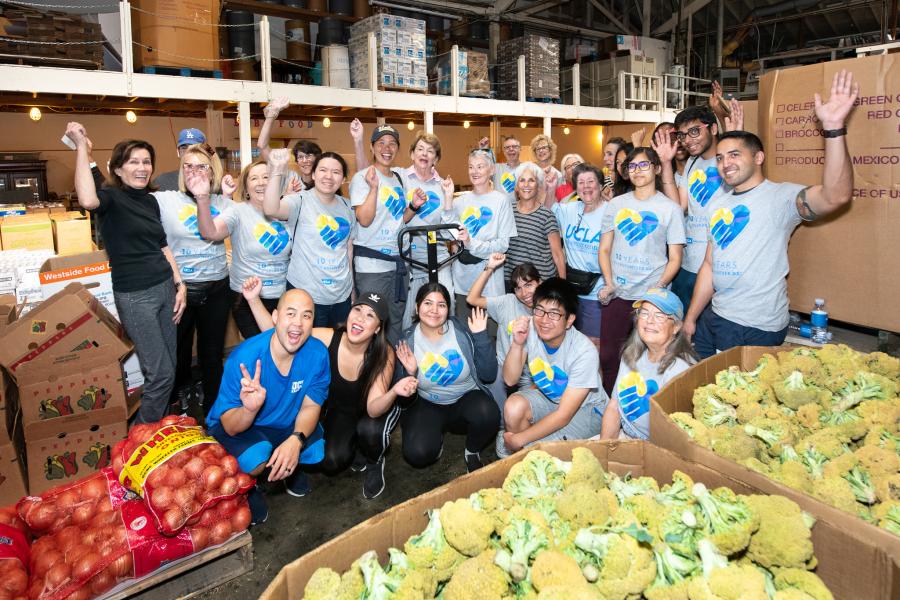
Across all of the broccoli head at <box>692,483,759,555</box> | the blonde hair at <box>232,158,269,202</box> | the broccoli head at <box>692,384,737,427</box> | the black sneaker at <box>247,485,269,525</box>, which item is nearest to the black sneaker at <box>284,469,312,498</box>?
the black sneaker at <box>247,485,269,525</box>

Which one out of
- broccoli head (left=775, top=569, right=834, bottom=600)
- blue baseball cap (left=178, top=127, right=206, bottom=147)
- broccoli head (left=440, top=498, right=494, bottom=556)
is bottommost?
broccoli head (left=775, top=569, right=834, bottom=600)

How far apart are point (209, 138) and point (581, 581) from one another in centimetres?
765

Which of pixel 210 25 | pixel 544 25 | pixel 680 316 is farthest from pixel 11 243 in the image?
pixel 544 25

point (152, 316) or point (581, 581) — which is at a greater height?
point (152, 316)

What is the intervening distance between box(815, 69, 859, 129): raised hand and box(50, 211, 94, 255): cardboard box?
477cm

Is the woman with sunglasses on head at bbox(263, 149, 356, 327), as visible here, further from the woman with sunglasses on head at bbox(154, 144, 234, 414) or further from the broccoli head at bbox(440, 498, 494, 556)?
the broccoli head at bbox(440, 498, 494, 556)

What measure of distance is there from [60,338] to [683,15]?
44.3 ft

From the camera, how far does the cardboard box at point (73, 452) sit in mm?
2721

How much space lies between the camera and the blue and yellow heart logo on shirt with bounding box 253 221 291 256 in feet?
10.7

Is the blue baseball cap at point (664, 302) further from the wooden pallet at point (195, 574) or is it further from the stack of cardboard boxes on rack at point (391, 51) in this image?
the stack of cardboard boxes on rack at point (391, 51)

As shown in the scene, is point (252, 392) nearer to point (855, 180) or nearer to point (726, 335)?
point (726, 335)

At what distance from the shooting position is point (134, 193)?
114 inches

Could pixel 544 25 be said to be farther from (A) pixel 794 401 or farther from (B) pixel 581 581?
(B) pixel 581 581

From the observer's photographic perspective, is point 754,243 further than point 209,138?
No
